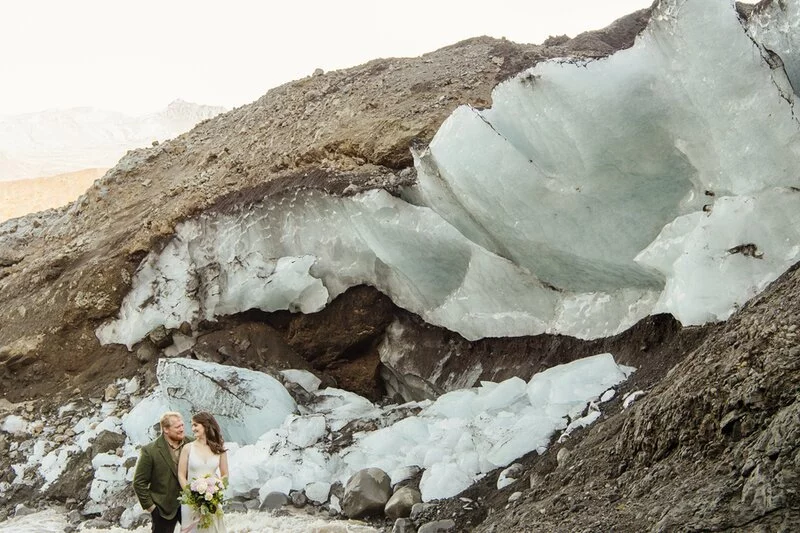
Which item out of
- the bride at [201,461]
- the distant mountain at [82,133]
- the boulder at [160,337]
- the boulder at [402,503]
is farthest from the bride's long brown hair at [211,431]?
the distant mountain at [82,133]

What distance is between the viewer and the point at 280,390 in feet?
24.0

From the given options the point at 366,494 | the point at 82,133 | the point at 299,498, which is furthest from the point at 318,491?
the point at 82,133

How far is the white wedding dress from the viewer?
12.2 feet

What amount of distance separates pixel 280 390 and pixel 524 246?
2555 mm

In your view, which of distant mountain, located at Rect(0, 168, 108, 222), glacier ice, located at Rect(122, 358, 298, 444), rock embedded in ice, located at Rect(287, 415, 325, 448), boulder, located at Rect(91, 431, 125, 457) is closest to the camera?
rock embedded in ice, located at Rect(287, 415, 325, 448)

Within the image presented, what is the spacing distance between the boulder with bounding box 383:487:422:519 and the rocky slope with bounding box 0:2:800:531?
26 centimetres

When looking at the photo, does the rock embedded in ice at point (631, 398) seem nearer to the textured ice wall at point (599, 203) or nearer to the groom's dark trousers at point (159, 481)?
the textured ice wall at point (599, 203)

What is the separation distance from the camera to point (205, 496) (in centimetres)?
359

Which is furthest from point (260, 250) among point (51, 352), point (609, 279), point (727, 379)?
point (727, 379)

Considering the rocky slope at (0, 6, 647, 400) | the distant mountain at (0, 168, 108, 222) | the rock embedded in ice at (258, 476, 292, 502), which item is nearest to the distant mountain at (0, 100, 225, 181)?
the distant mountain at (0, 168, 108, 222)

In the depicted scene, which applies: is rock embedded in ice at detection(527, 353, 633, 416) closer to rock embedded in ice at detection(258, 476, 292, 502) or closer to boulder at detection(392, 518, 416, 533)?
boulder at detection(392, 518, 416, 533)

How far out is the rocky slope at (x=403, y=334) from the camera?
302 centimetres

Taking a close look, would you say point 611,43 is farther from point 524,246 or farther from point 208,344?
point 208,344

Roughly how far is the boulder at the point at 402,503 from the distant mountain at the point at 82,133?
6070 cm
